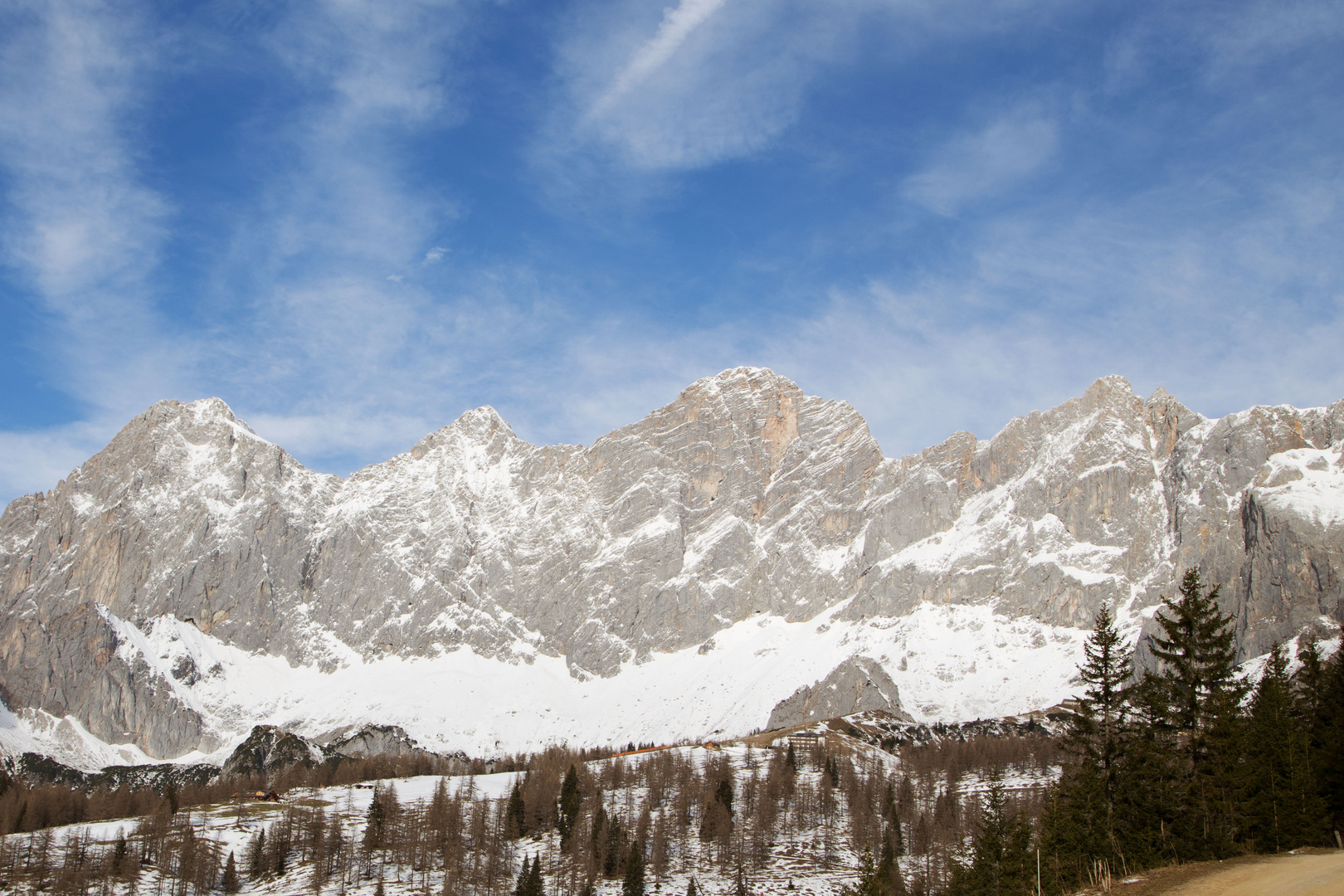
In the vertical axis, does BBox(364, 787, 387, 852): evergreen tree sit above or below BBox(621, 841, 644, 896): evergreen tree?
above

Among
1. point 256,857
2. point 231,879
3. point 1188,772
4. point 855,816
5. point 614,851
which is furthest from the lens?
point 855,816

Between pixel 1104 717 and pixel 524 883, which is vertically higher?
pixel 1104 717

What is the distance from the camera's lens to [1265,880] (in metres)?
31.0

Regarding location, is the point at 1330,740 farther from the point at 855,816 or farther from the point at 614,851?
the point at 855,816

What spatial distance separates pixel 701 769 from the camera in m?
188

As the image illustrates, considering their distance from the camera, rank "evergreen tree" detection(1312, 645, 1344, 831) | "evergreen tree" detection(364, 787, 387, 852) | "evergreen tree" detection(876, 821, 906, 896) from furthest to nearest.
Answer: "evergreen tree" detection(364, 787, 387, 852)
"evergreen tree" detection(876, 821, 906, 896)
"evergreen tree" detection(1312, 645, 1344, 831)

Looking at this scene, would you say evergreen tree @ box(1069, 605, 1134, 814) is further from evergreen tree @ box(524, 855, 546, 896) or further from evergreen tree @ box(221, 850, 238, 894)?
evergreen tree @ box(221, 850, 238, 894)

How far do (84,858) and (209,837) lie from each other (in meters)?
16.2

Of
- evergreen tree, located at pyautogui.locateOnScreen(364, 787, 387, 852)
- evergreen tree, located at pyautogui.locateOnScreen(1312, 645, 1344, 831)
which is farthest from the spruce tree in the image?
evergreen tree, located at pyautogui.locateOnScreen(364, 787, 387, 852)

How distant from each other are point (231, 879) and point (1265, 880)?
129 m

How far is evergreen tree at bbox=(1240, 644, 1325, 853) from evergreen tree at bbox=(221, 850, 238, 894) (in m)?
119

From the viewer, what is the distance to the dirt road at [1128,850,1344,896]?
1150 inches

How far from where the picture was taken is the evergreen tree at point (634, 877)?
11885 centimetres

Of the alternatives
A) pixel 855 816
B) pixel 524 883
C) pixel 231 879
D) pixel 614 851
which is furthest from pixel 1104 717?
pixel 231 879
